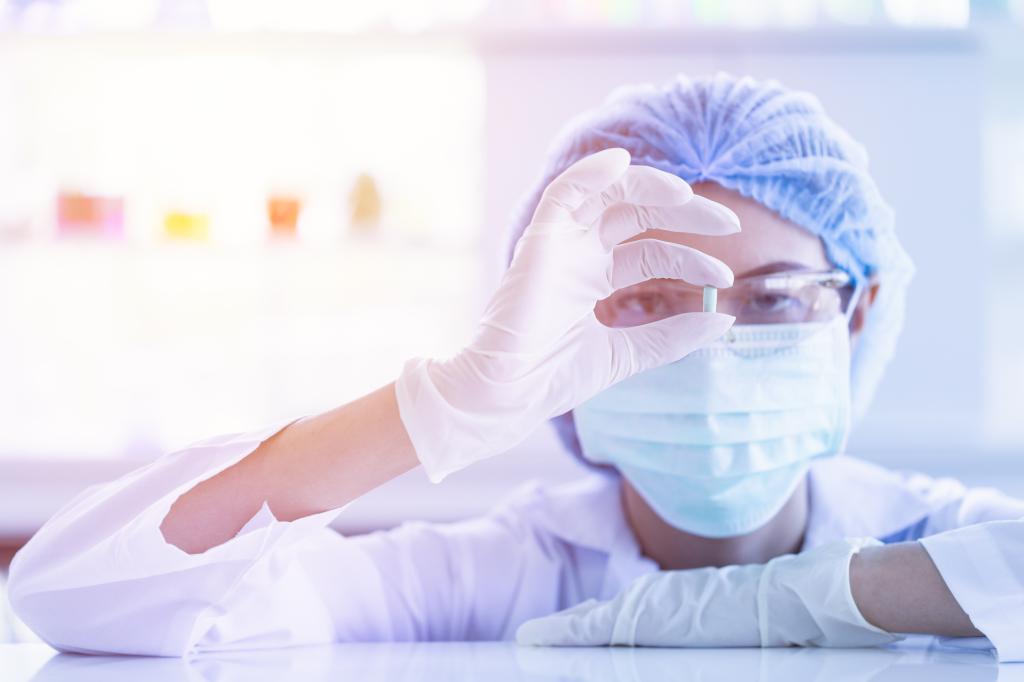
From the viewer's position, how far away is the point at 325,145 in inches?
128

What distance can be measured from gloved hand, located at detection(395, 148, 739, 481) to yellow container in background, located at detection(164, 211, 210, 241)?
2437mm

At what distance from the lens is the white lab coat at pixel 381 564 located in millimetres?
1043

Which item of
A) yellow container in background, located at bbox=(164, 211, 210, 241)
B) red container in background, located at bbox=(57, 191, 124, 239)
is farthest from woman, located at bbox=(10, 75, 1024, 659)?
red container in background, located at bbox=(57, 191, 124, 239)

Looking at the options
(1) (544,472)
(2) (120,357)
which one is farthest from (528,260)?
(2) (120,357)

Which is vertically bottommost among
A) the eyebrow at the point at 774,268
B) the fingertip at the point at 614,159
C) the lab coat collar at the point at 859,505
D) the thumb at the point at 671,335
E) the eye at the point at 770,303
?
the lab coat collar at the point at 859,505

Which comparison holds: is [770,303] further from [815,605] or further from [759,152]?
[815,605]

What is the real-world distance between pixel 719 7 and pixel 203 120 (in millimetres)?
1620

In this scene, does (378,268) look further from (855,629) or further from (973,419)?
(855,629)

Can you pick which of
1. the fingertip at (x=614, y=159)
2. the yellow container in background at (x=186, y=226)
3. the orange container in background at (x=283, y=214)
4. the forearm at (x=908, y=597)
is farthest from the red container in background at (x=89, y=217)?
the forearm at (x=908, y=597)

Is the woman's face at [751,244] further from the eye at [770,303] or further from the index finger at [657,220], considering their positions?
the index finger at [657,220]

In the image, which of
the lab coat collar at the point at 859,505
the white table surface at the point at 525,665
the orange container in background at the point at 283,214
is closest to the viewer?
the white table surface at the point at 525,665

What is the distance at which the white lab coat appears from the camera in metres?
1.04

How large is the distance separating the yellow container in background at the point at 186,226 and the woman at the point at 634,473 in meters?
2.05

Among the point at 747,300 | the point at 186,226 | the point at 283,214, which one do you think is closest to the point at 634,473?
the point at 747,300
